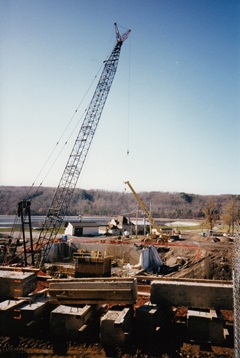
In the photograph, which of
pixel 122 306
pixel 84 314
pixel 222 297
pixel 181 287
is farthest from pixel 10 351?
pixel 222 297

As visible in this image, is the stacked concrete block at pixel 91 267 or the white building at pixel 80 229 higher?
the stacked concrete block at pixel 91 267

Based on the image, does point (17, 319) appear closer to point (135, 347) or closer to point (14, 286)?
point (14, 286)

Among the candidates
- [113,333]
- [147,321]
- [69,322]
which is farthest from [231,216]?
[69,322]

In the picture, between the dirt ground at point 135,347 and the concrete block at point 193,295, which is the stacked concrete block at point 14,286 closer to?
the dirt ground at point 135,347

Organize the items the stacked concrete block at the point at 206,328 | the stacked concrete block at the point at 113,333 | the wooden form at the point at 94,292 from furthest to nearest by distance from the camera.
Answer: the wooden form at the point at 94,292, the stacked concrete block at the point at 206,328, the stacked concrete block at the point at 113,333

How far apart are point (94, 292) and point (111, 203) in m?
184

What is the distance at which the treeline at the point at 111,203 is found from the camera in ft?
527

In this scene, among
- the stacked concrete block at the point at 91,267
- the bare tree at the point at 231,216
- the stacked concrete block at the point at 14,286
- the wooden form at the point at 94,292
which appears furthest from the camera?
the bare tree at the point at 231,216

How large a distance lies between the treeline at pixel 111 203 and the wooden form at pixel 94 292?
147 meters

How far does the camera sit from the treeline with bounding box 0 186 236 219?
527 feet

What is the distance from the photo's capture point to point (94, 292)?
9086 mm

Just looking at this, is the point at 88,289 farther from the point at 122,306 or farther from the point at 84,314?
the point at 122,306

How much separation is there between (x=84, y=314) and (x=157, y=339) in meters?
2.63

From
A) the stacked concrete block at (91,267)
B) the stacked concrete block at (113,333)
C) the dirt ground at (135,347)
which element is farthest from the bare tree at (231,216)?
the stacked concrete block at (113,333)
